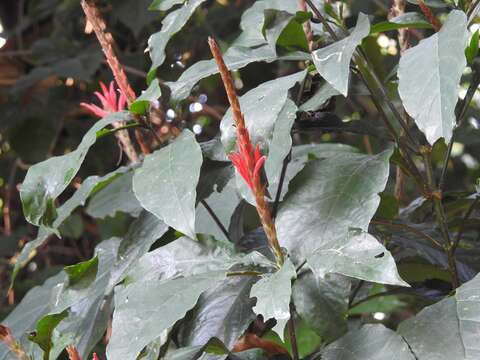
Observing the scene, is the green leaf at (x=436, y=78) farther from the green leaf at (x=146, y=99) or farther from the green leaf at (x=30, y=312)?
the green leaf at (x=30, y=312)

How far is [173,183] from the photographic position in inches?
26.5

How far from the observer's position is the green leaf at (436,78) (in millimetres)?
604

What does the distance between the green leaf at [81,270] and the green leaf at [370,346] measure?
0.25 metres

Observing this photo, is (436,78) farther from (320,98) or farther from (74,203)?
(74,203)

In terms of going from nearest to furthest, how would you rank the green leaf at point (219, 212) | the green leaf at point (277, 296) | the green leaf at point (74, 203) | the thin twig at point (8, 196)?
the green leaf at point (277, 296)
the green leaf at point (74, 203)
the green leaf at point (219, 212)
the thin twig at point (8, 196)

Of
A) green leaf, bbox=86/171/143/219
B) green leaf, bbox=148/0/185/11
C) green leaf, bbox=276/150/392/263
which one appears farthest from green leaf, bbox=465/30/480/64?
green leaf, bbox=86/171/143/219

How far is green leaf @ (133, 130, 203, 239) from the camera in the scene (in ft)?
2.12

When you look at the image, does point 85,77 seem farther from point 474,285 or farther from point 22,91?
point 474,285

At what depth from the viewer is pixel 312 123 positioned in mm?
837

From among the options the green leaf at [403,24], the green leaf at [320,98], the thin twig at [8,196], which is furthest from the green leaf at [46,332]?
the thin twig at [8,196]

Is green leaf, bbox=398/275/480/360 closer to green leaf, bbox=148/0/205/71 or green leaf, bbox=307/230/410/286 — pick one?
green leaf, bbox=307/230/410/286

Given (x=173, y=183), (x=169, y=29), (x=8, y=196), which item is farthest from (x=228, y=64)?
(x=8, y=196)

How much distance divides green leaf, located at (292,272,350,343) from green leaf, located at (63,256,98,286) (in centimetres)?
21

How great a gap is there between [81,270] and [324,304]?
0.25 m
